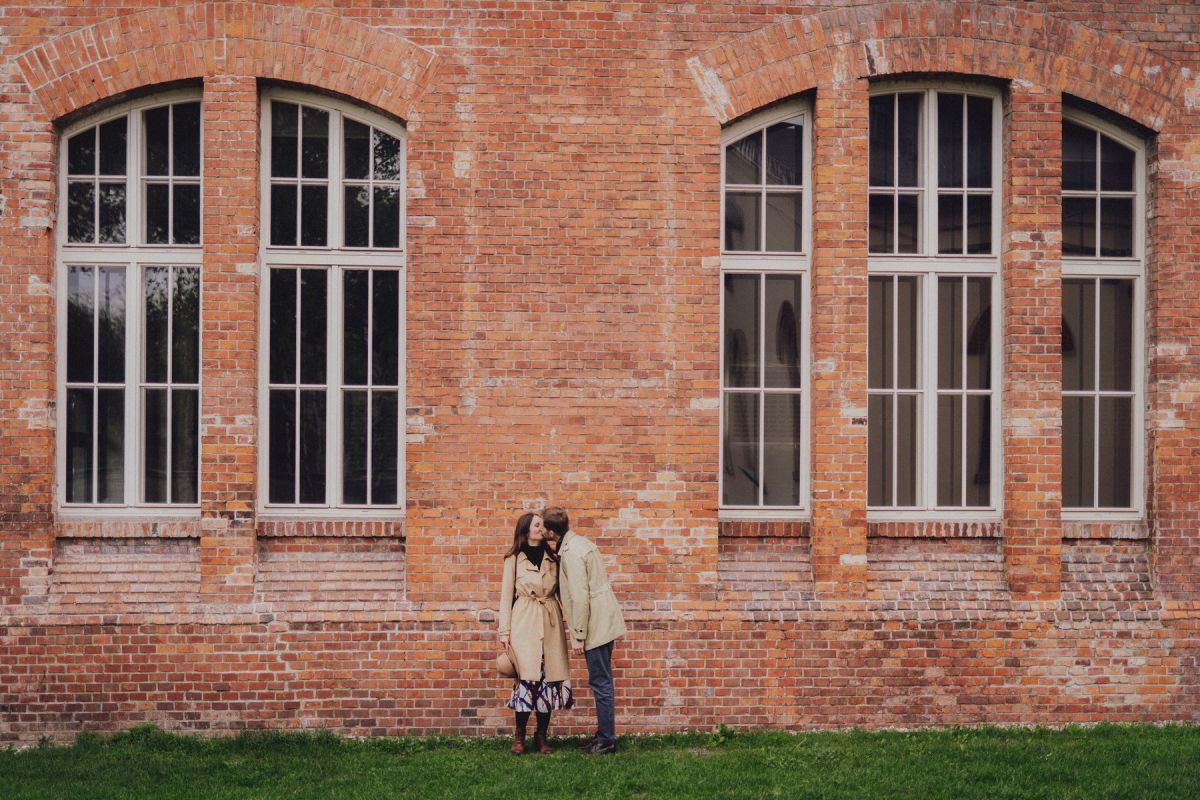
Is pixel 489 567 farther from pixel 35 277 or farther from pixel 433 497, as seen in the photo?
pixel 35 277

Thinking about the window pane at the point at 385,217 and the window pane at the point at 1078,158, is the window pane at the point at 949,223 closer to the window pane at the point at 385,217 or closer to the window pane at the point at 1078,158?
the window pane at the point at 1078,158

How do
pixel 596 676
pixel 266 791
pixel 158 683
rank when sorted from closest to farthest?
pixel 266 791 → pixel 596 676 → pixel 158 683

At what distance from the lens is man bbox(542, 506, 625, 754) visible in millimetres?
Answer: 7293

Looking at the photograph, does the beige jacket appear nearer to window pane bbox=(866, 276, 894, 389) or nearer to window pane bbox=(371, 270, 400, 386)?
window pane bbox=(371, 270, 400, 386)

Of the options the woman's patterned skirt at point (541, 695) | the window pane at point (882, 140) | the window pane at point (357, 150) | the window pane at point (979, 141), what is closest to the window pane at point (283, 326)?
the window pane at point (357, 150)

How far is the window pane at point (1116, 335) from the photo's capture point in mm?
8672

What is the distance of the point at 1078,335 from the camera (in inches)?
341

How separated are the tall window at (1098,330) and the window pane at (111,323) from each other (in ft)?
23.5

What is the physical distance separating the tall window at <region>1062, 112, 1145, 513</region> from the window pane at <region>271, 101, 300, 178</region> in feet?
19.3

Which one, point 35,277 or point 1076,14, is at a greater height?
point 1076,14

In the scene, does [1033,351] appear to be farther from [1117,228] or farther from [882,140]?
[882,140]

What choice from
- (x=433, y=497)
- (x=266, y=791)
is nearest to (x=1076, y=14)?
(x=433, y=497)

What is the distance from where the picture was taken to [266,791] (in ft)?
21.9

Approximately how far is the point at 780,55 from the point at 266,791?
609cm
